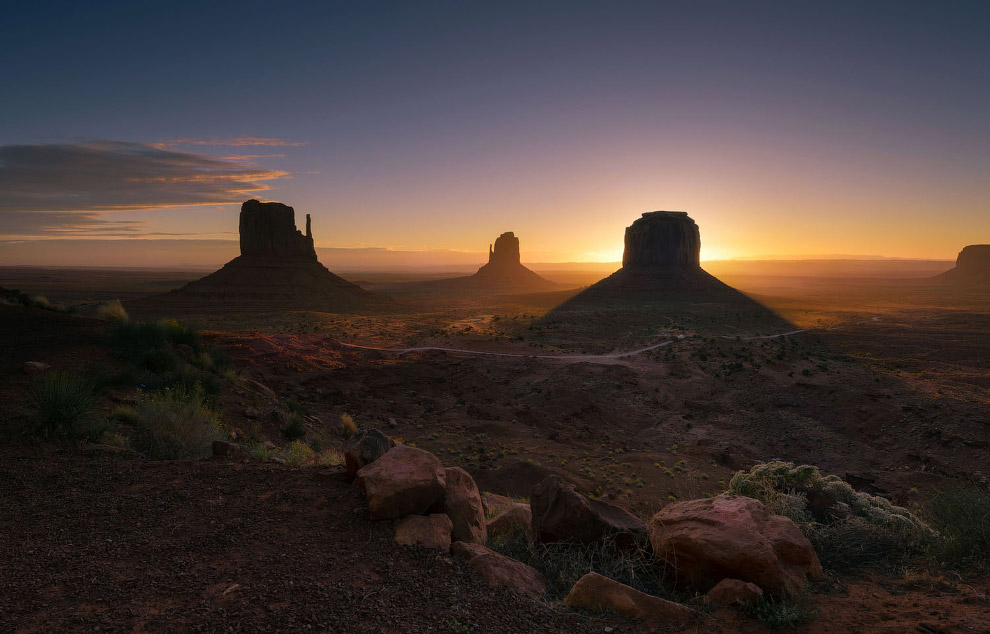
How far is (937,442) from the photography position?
16.5m

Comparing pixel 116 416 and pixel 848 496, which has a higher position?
pixel 116 416

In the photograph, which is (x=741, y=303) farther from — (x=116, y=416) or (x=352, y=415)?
(x=116, y=416)

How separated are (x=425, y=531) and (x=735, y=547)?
10.6ft

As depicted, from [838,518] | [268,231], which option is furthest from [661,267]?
[838,518]

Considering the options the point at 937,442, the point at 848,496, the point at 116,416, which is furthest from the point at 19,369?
the point at 937,442

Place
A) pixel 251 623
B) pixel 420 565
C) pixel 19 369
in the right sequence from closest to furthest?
pixel 251 623 < pixel 420 565 < pixel 19 369

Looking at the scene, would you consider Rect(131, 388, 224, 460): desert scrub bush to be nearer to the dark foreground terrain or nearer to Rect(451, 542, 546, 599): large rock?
the dark foreground terrain

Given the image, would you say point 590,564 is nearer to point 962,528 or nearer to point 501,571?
point 501,571

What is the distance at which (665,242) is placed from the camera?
86.6 meters

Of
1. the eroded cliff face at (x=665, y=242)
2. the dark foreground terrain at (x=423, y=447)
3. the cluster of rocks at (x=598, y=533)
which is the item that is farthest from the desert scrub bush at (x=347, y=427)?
the eroded cliff face at (x=665, y=242)

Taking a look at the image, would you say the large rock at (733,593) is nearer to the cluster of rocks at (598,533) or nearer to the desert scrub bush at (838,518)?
the cluster of rocks at (598,533)

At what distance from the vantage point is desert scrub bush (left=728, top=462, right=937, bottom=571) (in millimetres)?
5562

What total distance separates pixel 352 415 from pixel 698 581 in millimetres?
15776

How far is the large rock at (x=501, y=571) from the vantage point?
14.6 feet
